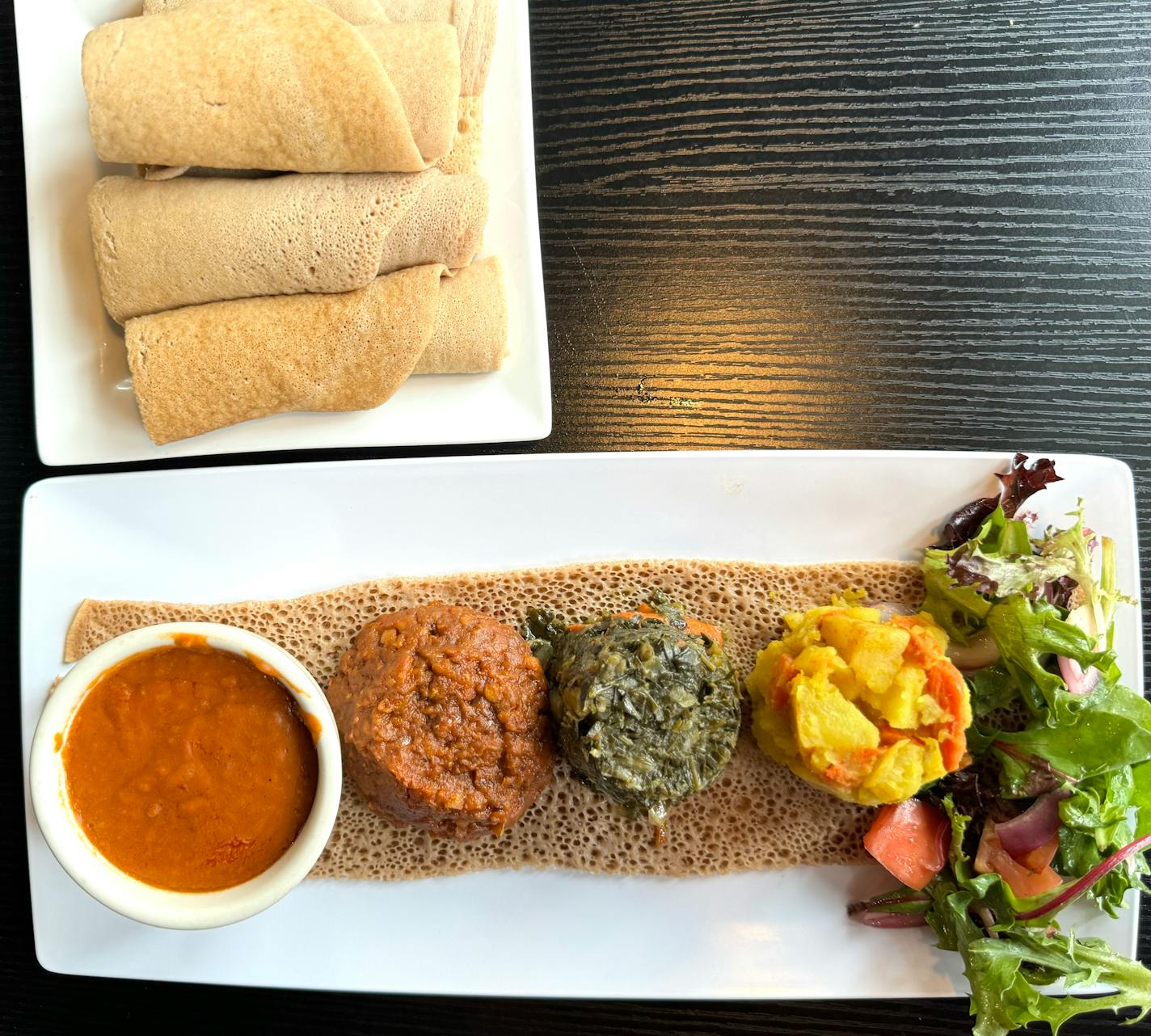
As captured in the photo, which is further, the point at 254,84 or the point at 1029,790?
the point at 1029,790

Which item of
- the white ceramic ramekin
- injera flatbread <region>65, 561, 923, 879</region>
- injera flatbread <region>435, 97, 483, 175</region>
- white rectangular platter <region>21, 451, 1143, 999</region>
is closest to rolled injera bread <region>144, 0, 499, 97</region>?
injera flatbread <region>435, 97, 483, 175</region>

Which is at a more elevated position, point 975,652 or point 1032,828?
point 975,652

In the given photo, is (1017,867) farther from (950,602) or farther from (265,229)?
(265,229)

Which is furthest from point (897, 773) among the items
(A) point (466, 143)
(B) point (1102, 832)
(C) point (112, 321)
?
(C) point (112, 321)

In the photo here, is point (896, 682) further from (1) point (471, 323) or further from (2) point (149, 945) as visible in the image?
(2) point (149, 945)

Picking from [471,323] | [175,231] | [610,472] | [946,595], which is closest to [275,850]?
[610,472]

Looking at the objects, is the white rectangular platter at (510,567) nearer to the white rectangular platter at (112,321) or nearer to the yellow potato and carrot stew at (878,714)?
the white rectangular platter at (112,321)

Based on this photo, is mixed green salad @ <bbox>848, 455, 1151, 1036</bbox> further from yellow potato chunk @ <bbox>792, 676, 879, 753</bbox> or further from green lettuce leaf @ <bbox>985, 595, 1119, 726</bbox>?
yellow potato chunk @ <bbox>792, 676, 879, 753</bbox>
